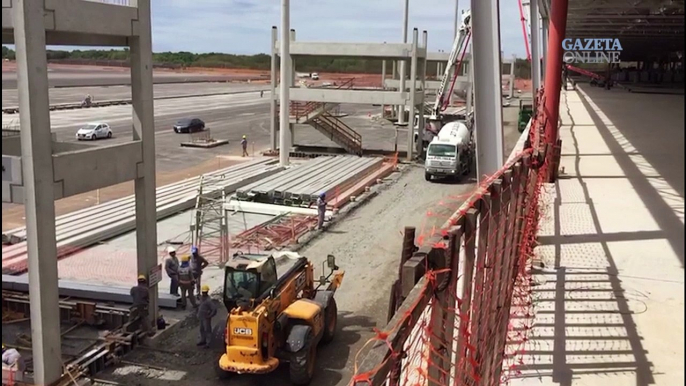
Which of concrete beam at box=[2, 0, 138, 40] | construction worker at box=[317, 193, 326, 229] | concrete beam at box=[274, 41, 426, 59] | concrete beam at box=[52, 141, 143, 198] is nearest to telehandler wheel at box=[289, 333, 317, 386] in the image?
concrete beam at box=[52, 141, 143, 198]

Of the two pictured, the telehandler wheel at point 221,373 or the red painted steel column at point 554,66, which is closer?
the telehandler wheel at point 221,373

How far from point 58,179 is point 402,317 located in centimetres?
940

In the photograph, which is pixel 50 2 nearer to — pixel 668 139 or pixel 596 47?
pixel 668 139

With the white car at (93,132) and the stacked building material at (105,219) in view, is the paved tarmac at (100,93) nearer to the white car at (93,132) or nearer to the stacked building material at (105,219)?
the white car at (93,132)

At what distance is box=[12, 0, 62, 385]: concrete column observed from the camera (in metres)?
10.1

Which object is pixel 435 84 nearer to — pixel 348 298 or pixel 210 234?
pixel 210 234

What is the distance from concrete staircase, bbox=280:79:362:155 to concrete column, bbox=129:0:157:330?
924 inches

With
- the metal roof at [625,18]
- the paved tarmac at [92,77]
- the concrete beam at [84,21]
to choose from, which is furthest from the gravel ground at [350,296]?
the paved tarmac at [92,77]

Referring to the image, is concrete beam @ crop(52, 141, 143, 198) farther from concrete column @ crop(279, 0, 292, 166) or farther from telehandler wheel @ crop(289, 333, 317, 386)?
concrete column @ crop(279, 0, 292, 166)

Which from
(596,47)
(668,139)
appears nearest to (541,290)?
(668,139)

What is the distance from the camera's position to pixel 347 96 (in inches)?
1372

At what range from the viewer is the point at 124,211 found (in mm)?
22516

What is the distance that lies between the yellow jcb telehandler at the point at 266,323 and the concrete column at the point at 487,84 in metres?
4.09

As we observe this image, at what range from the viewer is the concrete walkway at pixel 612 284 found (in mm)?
4311
